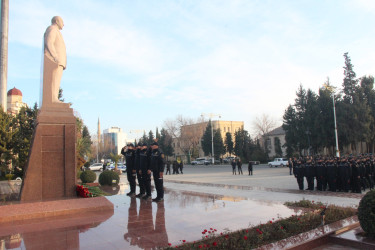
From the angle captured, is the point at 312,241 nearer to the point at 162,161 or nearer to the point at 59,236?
the point at 59,236

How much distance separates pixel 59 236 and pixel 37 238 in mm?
344

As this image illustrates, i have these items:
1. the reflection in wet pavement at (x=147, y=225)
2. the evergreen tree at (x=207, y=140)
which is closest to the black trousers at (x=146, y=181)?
the reflection in wet pavement at (x=147, y=225)

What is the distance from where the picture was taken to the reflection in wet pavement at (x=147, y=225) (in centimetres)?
475

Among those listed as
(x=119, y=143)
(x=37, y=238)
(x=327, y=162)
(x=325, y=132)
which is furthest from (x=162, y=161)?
(x=119, y=143)

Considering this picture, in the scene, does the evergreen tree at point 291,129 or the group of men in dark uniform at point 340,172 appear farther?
the evergreen tree at point 291,129

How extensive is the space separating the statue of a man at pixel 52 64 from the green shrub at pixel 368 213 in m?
7.90

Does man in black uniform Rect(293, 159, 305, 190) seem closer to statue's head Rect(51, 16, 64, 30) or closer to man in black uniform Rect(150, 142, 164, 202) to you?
man in black uniform Rect(150, 142, 164, 202)

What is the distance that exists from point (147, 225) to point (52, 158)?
375cm

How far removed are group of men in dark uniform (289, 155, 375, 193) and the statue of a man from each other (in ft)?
34.2

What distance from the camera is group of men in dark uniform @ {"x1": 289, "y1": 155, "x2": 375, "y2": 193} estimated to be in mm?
12039

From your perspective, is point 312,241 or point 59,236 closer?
point 312,241

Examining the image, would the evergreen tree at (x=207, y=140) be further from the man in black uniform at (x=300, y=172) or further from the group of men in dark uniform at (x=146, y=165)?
the group of men in dark uniform at (x=146, y=165)

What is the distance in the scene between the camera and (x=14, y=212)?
21.1ft

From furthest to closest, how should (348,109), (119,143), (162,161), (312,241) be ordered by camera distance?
(119,143) → (348,109) → (162,161) → (312,241)
